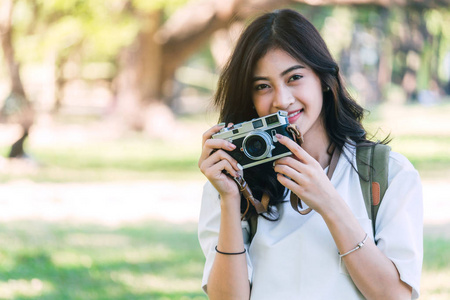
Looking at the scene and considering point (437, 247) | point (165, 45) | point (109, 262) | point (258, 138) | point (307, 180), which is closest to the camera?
point (307, 180)

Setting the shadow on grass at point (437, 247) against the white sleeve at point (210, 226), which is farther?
the shadow on grass at point (437, 247)

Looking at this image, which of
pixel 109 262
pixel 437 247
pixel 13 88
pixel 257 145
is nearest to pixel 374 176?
pixel 257 145

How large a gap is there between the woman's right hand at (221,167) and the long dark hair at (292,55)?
4.5 inches

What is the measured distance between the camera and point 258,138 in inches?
74.1

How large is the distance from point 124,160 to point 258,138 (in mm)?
10848

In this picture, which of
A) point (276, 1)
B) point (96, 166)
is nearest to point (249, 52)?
point (96, 166)

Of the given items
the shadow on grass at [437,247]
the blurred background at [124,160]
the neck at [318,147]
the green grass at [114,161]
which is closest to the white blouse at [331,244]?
the neck at [318,147]

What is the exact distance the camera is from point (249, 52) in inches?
78.7

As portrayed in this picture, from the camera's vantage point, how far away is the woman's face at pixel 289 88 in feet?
6.37

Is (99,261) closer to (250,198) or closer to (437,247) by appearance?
(437,247)

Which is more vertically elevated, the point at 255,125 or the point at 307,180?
the point at 255,125

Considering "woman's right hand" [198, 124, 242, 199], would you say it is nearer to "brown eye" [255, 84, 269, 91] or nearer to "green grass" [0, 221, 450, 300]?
"brown eye" [255, 84, 269, 91]

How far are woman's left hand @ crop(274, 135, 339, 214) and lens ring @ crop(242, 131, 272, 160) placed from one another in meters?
0.07

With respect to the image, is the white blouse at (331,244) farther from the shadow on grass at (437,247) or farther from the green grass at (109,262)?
the shadow on grass at (437,247)
